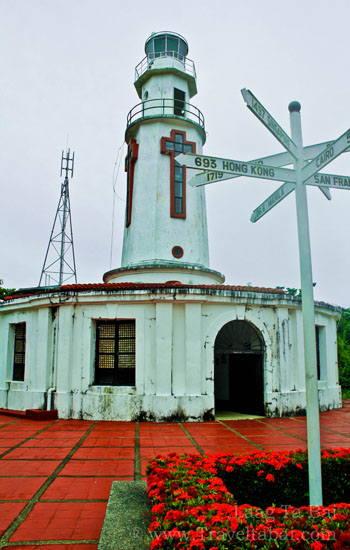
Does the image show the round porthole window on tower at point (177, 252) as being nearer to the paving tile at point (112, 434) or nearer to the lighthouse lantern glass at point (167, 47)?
the paving tile at point (112, 434)

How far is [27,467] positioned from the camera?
22.1ft

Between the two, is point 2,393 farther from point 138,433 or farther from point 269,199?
point 269,199

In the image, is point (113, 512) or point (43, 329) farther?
point (43, 329)

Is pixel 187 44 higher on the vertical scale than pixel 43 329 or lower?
higher

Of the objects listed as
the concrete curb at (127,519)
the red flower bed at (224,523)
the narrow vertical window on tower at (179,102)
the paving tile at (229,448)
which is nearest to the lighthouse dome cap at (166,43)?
the narrow vertical window on tower at (179,102)

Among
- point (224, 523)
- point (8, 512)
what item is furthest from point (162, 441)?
point (224, 523)

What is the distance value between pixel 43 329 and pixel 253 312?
620 centimetres

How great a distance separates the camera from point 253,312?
12.0 metres

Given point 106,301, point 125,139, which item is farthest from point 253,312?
point 125,139

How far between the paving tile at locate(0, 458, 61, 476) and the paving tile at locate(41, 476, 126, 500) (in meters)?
0.57

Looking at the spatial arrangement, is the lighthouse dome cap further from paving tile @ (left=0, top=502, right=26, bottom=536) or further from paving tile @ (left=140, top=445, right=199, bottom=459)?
paving tile @ (left=0, top=502, right=26, bottom=536)

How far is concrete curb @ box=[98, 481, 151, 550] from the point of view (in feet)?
11.4

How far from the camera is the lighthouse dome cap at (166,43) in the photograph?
1756cm

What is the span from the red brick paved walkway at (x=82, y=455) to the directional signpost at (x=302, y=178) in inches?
96.2
